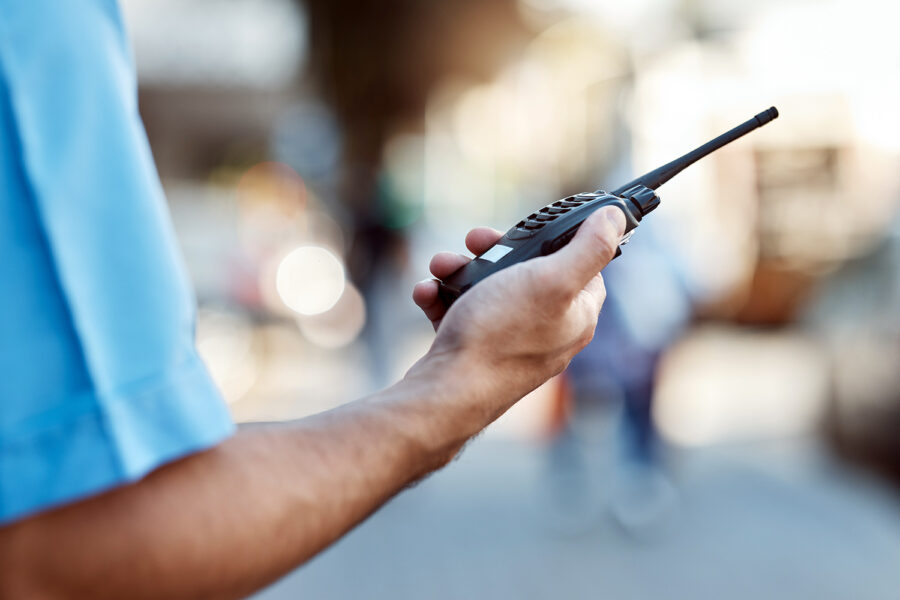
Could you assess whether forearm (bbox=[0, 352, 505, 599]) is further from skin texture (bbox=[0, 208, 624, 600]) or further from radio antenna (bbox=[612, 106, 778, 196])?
radio antenna (bbox=[612, 106, 778, 196])

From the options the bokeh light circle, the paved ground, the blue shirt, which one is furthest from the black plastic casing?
the bokeh light circle

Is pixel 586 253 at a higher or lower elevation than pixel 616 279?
higher

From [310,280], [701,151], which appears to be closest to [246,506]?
[701,151]

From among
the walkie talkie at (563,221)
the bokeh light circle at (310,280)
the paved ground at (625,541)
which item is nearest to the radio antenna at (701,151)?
the walkie talkie at (563,221)

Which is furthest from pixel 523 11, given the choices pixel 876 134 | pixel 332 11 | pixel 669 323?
pixel 669 323

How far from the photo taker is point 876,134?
1197cm

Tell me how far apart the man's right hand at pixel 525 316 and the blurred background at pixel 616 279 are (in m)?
0.59

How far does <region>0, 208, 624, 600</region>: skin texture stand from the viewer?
79 centimetres

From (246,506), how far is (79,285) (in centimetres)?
28

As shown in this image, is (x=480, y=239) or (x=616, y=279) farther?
(x=616, y=279)

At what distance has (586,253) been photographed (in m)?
1.24

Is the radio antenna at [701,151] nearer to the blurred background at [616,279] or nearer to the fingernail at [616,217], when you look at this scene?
the fingernail at [616,217]

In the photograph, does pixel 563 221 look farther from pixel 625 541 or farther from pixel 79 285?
pixel 625 541

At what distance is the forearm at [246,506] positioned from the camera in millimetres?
782
